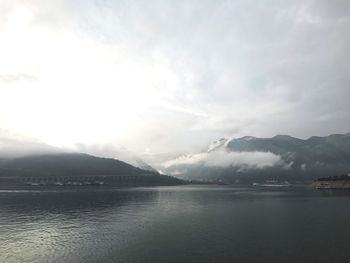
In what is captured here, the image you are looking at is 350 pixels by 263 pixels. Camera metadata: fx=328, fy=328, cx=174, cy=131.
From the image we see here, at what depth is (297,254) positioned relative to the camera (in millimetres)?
51312

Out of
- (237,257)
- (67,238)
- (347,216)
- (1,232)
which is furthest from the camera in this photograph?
(347,216)

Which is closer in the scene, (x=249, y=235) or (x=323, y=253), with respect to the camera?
(x=323, y=253)

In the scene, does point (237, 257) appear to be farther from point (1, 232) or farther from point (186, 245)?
point (1, 232)

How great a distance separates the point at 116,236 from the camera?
6569 centimetres

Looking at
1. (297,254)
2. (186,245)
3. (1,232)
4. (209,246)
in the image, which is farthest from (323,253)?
(1,232)

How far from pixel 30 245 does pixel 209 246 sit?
31.2m

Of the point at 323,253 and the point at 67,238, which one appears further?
the point at 67,238

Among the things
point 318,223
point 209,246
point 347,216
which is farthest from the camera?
point 347,216

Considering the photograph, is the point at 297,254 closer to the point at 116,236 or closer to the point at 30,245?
the point at 116,236

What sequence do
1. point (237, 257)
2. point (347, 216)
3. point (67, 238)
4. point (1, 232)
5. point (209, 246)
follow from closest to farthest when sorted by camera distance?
point (237, 257), point (209, 246), point (67, 238), point (1, 232), point (347, 216)

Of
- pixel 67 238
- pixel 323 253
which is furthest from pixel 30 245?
pixel 323 253

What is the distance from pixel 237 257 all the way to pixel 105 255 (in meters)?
20.3

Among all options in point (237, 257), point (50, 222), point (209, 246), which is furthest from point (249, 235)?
point (50, 222)

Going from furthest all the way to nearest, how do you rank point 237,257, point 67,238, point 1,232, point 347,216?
point 347,216, point 1,232, point 67,238, point 237,257
